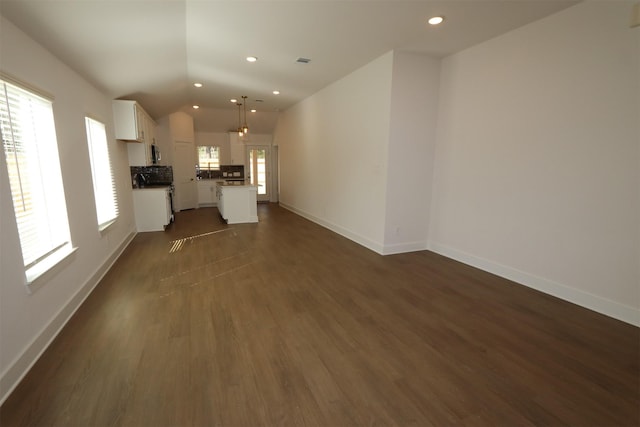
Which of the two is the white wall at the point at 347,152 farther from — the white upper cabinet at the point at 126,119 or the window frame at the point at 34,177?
the window frame at the point at 34,177

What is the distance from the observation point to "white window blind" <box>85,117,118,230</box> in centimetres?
383

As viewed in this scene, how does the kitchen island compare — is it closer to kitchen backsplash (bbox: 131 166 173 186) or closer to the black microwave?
kitchen backsplash (bbox: 131 166 173 186)

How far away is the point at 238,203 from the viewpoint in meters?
6.54

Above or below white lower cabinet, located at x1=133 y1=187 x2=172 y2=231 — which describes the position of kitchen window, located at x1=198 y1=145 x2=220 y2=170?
above

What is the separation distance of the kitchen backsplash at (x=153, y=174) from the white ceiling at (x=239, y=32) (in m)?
1.81

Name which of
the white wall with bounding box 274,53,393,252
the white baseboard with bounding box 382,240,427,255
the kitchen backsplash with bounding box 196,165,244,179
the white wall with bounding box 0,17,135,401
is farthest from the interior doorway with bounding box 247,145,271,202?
the white baseboard with bounding box 382,240,427,255

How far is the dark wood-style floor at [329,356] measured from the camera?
1.60 metres

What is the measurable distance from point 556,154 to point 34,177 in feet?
15.9

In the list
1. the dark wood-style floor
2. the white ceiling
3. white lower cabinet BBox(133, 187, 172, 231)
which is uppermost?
the white ceiling

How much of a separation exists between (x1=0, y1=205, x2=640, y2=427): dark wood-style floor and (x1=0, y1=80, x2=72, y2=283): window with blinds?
68cm

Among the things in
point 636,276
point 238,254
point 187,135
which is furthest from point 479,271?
Answer: point 187,135

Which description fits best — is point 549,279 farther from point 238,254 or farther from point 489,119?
point 238,254

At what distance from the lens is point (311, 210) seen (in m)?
6.89

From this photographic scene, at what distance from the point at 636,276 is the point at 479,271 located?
1416 millimetres
